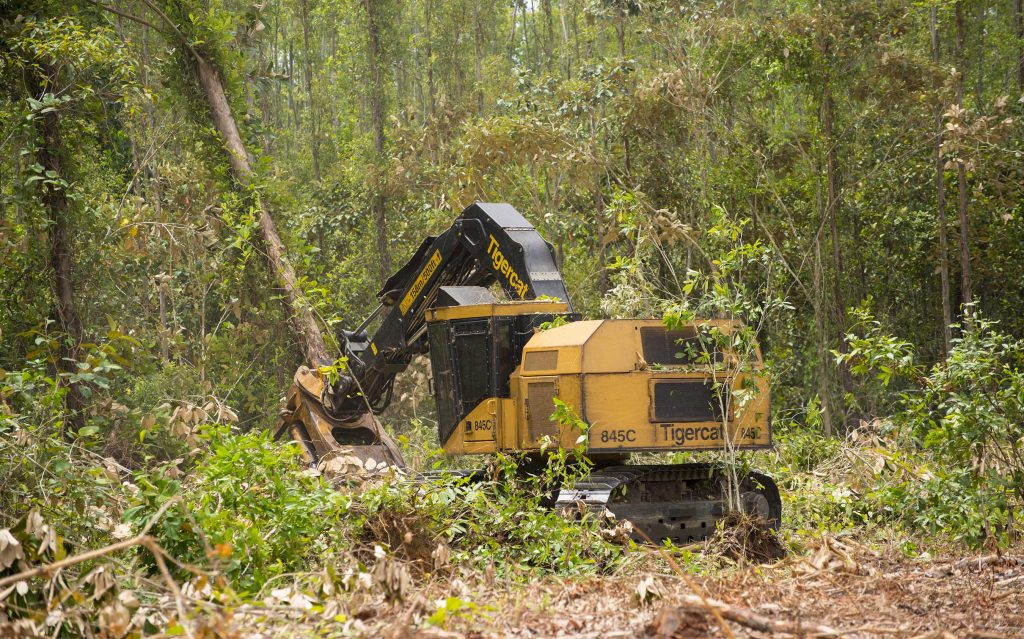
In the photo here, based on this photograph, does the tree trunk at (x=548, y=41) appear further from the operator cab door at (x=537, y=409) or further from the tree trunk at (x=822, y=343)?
the operator cab door at (x=537, y=409)

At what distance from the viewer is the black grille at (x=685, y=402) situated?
29.5 feet

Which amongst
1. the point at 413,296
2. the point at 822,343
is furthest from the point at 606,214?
the point at 822,343

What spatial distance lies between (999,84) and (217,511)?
22.6 metres

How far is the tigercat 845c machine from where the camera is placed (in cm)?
896

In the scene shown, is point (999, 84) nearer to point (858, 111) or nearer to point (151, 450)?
point (858, 111)

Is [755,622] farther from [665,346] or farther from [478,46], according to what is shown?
[478,46]

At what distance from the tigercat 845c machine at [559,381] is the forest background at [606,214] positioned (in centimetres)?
70

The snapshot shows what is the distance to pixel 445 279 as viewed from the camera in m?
11.2

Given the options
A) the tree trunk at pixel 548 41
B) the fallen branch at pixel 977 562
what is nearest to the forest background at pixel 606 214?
the fallen branch at pixel 977 562

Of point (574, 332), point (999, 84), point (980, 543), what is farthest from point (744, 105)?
point (980, 543)

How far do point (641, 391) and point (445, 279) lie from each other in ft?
10.2

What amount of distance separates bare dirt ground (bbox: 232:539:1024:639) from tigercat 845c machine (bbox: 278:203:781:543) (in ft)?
7.81

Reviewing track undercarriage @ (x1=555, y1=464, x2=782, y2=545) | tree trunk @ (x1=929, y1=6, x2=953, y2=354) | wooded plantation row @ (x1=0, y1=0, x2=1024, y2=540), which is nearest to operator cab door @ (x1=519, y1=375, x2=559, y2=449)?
track undercarriage @ (x1=555, y1=464, x2=782, y2=545)

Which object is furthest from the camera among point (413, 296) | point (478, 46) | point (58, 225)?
point (478, 46)
